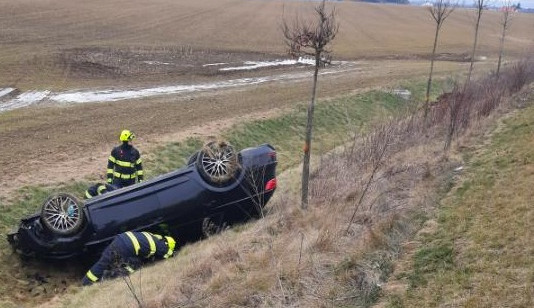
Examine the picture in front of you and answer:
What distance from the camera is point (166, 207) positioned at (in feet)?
27.6

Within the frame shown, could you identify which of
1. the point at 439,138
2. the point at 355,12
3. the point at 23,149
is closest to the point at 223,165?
the point at 23,149

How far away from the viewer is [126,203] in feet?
27.0

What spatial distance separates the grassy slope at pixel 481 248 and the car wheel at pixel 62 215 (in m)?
4.48

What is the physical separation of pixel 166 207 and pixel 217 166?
1.03 meters

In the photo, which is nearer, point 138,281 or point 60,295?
point 138,281

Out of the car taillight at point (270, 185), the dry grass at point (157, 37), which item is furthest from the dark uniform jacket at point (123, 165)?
the dry grass at point (157, 37)

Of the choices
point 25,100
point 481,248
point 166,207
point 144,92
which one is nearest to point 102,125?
point 25,100

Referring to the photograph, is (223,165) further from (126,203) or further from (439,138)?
(439,138)

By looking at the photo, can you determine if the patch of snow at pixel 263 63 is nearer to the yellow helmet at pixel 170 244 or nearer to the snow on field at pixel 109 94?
the snow on field at pixel 109 94

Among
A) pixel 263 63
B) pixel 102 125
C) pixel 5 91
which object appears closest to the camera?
pixel 102 125

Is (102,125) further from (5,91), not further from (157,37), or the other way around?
(157,37)

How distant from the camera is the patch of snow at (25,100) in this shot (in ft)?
49.1

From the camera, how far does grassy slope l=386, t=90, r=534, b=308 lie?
5.53m

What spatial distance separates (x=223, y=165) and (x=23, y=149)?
5.08 metres
